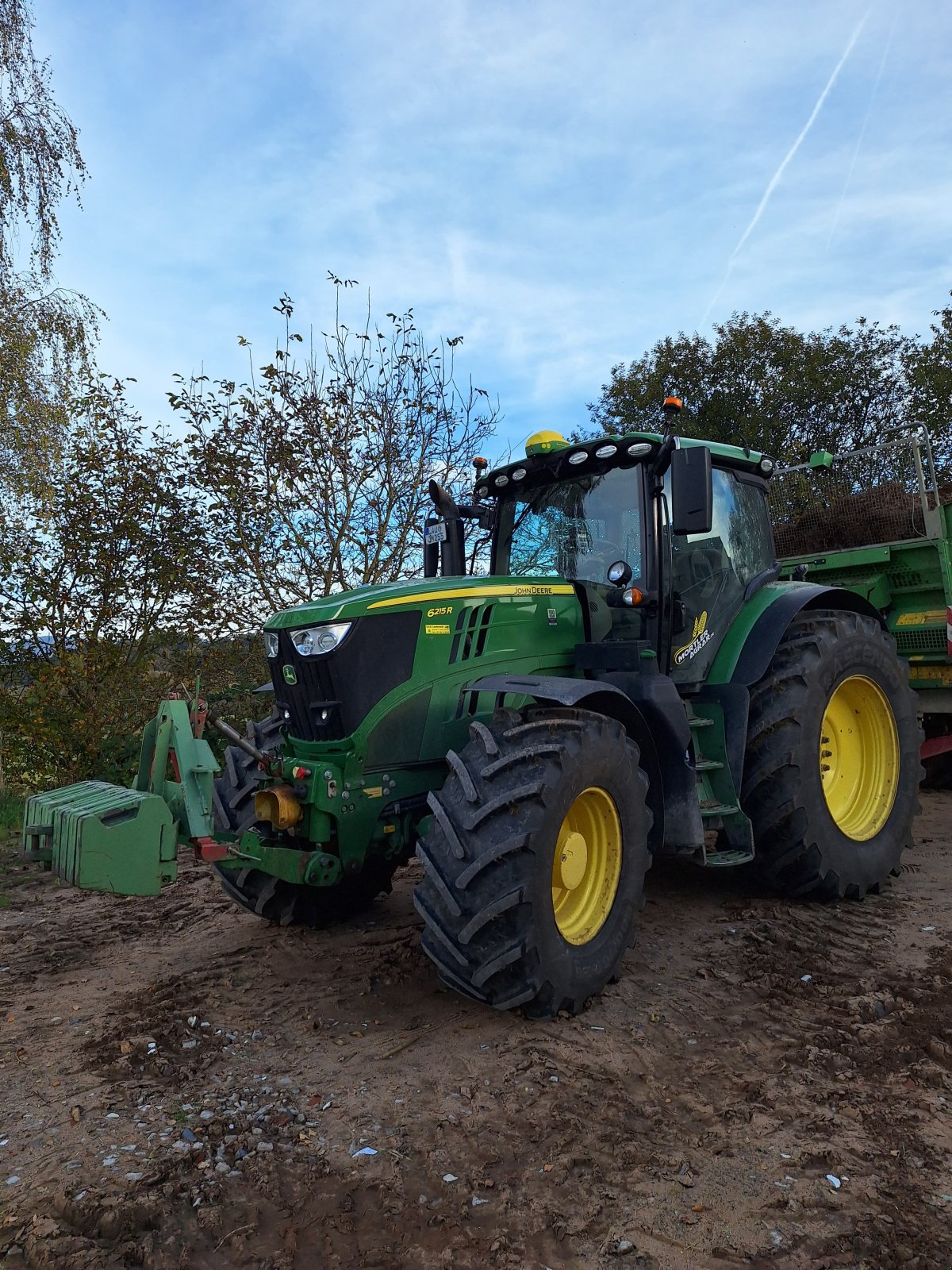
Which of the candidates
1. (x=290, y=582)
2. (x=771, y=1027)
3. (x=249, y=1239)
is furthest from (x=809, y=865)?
(x=290, y=582)

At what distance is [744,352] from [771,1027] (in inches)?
740

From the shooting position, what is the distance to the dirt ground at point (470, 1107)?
233 centimetres

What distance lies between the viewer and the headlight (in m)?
3.83

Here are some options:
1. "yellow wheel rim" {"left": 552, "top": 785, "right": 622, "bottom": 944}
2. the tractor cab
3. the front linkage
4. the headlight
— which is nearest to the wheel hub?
"yellow wheel rim" {"left": 552, "top": 785, "right": 622, "bottom": 944}

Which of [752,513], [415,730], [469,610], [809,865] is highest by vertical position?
[752,513]

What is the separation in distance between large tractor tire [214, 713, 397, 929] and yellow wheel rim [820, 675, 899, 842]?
8.62 feet

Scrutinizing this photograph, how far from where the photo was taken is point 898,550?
729cm

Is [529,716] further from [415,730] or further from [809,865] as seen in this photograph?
[809,865]

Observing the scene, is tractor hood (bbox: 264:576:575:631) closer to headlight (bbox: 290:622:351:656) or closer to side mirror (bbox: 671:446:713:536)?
headlight (bbox: 290:622:351:656)

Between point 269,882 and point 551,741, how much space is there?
1.79 metres

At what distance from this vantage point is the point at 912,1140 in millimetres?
2719

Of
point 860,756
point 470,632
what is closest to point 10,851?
point 470,632

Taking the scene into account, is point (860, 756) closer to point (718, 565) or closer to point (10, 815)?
point (718, 565)

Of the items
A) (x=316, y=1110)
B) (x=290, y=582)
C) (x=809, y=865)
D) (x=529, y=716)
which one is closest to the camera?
(x=316, y=1110)
